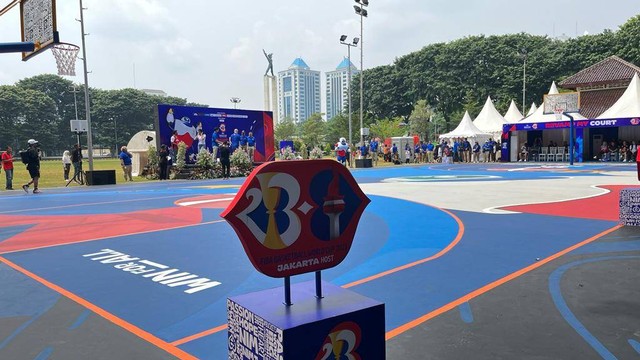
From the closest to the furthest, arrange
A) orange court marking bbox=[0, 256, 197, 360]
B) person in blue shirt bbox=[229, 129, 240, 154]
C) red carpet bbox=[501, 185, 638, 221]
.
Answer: orange court marking bbox=[0, 256, 197, 360]
red carpet bbox=[501, 185, 638, 221]
person in blue shirt bbox=[229, 129, 240, 154]

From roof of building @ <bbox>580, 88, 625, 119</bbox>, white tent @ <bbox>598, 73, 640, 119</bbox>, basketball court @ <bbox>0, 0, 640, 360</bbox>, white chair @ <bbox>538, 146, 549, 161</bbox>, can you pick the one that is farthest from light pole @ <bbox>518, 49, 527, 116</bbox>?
basketball court @ <bbox>0, 0, 640, 360</bbox>

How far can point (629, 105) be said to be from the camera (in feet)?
106

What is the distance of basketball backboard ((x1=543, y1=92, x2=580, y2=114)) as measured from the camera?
1314 inches

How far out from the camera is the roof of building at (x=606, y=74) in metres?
37.4

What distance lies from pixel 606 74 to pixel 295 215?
144 feet

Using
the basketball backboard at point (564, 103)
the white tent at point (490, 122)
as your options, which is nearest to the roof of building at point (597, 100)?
the basketball backboard at point (564, 103)

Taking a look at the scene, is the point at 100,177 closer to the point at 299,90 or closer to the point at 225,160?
the point at 225,160

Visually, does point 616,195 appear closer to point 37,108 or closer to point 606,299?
point 606,299

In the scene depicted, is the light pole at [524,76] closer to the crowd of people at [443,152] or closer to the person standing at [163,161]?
the crowd of people at [443,152]

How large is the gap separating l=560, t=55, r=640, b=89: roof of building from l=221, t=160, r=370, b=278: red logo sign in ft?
138

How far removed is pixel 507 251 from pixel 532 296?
2.25 metres

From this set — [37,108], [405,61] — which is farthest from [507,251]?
[37,108]

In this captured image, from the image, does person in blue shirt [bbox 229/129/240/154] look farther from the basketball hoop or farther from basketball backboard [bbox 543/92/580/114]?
basketball backboard [bbox 543/92/580/114]

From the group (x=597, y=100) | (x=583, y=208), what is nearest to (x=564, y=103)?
(x=597, y=100)
